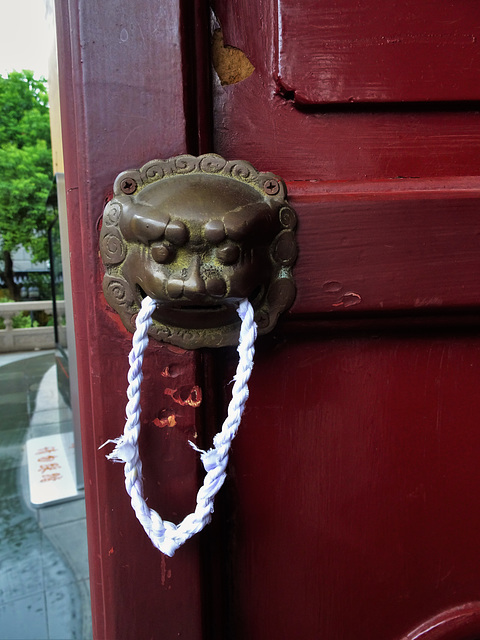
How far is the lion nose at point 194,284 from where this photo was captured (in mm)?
314

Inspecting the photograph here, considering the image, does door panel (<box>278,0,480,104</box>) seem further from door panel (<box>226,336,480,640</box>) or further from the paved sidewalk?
the paved sidewalk

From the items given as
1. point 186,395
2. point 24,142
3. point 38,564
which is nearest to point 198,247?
point 186,395

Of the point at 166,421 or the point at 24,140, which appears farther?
the point at 24,140

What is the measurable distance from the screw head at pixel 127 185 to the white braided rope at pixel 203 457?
0.29ft

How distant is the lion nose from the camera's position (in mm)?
314

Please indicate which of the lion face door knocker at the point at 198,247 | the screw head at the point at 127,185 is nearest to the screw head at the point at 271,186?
the lion face door knocker at the point at 198,247

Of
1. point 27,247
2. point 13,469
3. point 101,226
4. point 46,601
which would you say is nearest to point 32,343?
point 27,247

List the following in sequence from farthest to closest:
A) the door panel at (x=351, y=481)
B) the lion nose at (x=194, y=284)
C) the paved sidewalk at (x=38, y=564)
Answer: the paved sidewalk at (x=38, y=564)
the door panel at (x=351, y=481)
the lion nose at (x=194, y=284)

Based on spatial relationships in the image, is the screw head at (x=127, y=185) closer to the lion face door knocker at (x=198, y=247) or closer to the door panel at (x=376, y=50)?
the lion face door knocker at (x=198, y=247)

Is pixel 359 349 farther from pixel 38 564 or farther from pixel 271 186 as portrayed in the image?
pixel 38 564

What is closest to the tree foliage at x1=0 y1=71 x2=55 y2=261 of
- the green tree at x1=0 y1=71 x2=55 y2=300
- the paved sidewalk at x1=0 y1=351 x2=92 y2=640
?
the green tree at x1=0 y1=71 x2=55 y2=300

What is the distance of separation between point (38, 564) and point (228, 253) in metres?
1.80

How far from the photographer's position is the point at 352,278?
388 millimetres

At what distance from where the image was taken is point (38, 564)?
1654 millimetres
